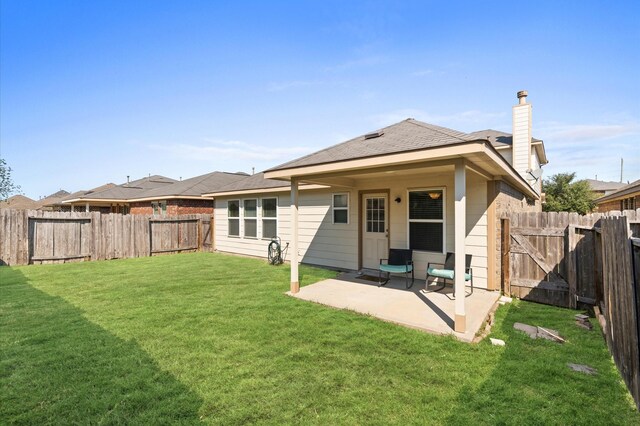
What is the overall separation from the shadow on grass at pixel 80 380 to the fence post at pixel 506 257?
6133 mm

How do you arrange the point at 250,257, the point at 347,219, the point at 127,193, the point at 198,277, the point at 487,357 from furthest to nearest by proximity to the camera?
1. the point at 127,193
2. the point at 250,257
3. the point at 347,219
4. the point at 198,277
5. the point at 487,357

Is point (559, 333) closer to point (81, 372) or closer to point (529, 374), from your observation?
point (529, 374)

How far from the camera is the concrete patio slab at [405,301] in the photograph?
4535 millimetres

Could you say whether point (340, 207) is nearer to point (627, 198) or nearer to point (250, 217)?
point (250, 217)

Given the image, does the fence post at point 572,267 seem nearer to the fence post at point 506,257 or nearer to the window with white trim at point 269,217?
the fence post at point 506,257

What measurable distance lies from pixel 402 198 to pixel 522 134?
600 centimetres

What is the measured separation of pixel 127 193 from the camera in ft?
67.3

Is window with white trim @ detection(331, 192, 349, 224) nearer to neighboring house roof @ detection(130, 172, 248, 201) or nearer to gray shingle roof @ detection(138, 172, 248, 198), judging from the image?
neighboring house roof @ detection(130, 172, 248, 201)

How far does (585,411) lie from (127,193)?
943 inches

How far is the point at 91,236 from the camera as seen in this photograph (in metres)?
11.2

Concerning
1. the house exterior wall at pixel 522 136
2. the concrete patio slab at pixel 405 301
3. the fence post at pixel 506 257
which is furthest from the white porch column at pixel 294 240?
the house exterior wall at pixel 522 136

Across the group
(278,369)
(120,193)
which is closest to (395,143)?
(278,369)

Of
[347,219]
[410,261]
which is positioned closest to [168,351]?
[410,261]

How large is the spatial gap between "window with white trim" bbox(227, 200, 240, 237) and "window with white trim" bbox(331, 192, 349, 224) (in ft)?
16.7
